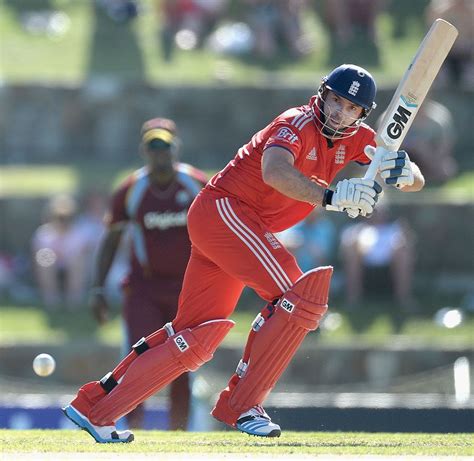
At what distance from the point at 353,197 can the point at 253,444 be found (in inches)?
54.5

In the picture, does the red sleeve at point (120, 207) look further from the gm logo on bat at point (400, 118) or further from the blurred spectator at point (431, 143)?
the blurred spectator at point (431, 143)

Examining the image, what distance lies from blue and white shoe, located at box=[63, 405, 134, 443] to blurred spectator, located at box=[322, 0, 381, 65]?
36.4 feet

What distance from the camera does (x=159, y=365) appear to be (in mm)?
6910

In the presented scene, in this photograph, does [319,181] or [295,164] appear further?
[319,181]

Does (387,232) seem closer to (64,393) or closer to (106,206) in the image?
(106,206)

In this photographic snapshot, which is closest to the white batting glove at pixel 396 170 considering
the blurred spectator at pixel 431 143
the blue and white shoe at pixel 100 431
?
the blue and white shoe at pixel 100 431

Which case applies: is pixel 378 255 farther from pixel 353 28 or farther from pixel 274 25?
pixel 353 28

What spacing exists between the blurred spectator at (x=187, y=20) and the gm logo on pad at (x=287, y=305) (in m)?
11.4

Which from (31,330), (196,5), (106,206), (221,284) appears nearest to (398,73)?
(196,5)

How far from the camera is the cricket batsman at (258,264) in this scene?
263 inches

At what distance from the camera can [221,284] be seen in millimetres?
6988

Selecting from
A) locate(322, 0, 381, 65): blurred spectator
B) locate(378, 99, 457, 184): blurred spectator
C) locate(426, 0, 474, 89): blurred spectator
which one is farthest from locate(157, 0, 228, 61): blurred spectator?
locate(378, 99, 457, 184): blurred spectator

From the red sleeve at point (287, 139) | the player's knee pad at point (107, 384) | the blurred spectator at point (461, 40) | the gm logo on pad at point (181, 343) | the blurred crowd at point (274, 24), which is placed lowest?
the blurred crowd at point (274, 24)

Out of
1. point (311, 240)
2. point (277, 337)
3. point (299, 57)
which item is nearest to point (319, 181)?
point (277, 337)
